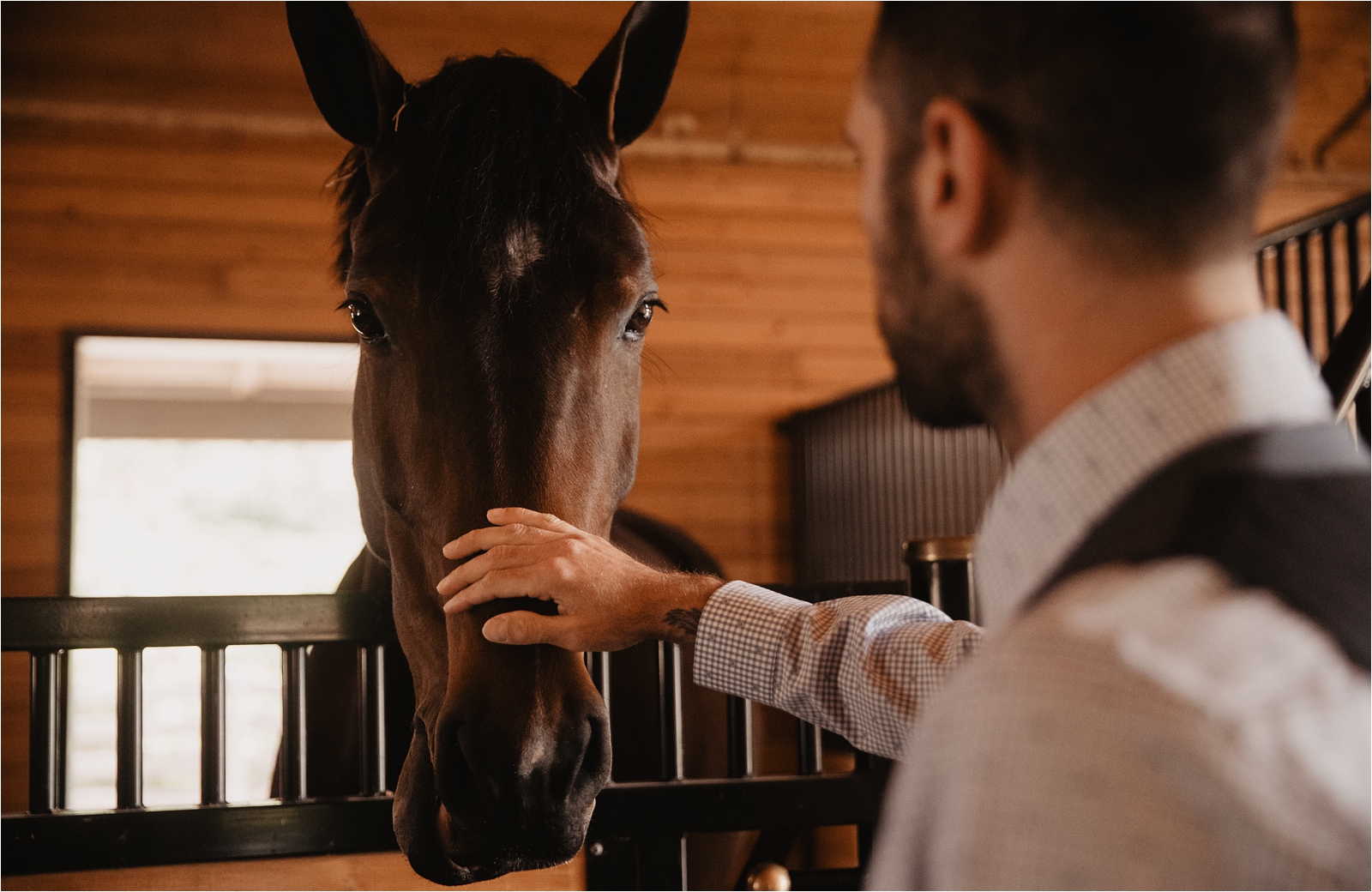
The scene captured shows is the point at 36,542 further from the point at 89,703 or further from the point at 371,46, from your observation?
the point at 371,46

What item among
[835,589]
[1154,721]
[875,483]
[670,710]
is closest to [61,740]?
[670,710]

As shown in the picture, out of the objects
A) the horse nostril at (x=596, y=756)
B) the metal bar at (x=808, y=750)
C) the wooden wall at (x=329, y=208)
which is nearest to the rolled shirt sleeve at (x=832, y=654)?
the horse nostril at (x=596, y=756)

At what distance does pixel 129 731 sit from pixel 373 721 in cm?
25

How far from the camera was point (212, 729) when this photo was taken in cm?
111

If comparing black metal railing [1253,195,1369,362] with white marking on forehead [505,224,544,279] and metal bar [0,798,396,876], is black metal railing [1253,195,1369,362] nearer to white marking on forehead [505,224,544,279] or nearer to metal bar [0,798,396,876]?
white marking on forehead [505,224,544,279]

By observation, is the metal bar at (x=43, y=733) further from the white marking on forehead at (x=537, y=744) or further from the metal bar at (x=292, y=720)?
the white marking on forehead at (x=537, y=744)

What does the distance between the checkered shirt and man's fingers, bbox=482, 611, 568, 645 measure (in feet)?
1.59

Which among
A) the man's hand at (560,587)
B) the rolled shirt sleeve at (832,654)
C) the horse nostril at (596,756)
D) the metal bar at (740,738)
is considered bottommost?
the metal bar at (740,738)

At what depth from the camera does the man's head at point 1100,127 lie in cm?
47

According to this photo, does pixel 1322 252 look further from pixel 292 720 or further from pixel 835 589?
pixel 292 720

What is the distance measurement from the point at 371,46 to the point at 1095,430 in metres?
1.02

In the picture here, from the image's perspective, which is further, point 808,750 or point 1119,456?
point 808,750

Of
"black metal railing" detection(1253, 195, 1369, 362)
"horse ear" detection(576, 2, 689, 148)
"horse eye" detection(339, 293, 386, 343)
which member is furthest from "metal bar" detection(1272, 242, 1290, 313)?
"horse eye" detection(339, 293, 386, 343)

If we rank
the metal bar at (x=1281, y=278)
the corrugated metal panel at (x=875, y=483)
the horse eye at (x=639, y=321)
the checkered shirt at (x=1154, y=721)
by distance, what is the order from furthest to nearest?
the corrugated metal panel at (x=875, y=483)
the metal bar at (x=1281, y=278)
the horse eye at (x=639, y=321)
the checkered shirt at (x=1154, y=721)
